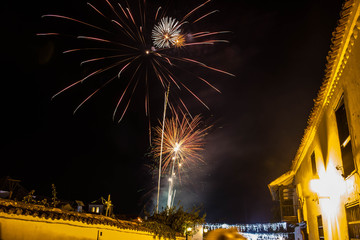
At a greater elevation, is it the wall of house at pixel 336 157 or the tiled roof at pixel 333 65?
the tiled roof at pixel 333 65

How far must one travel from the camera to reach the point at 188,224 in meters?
15.0

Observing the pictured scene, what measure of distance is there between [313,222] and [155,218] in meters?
6.70

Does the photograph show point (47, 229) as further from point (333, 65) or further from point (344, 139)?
point (333, 65)

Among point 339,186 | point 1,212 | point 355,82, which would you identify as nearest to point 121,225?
point 1,212

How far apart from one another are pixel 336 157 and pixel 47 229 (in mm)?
6994

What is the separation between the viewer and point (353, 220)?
691 centimetres

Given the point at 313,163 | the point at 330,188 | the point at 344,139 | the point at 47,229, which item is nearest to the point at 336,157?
the point at 344,139

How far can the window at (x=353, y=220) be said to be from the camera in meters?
6.61

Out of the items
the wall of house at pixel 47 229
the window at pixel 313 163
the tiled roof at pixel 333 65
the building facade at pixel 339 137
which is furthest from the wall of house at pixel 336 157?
the wall of house at pixel 47 229

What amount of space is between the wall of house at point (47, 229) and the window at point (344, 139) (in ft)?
20.1

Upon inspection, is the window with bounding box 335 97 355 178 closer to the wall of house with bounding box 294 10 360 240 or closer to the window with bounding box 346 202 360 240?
the wall of house with bounding box 294 10 360 240

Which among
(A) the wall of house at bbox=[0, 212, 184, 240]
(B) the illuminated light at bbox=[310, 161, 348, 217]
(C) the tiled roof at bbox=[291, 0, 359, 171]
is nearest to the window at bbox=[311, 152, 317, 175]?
(C) the tiled roof at bbox=[291, 0, 359, 171]

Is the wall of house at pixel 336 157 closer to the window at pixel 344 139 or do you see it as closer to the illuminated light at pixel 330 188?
the illuminated light at pixel 330 188

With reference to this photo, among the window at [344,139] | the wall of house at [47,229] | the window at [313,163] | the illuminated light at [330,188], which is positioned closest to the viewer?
the wall of house at [47,229]
